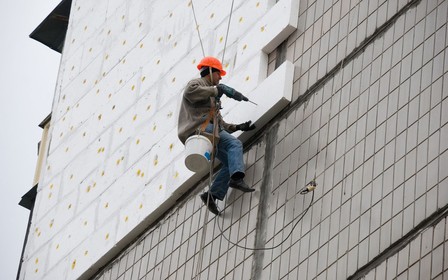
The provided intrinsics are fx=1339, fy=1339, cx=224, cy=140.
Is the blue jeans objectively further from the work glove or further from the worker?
the work glove

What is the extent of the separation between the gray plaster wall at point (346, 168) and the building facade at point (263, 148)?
2 centimetres

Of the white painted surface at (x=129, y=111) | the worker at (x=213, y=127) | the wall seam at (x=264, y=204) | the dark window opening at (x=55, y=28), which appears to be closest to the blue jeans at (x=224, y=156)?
the worker at (x=213, y=127)

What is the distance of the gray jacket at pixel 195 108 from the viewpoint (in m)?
13.1

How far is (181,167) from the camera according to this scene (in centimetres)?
1433

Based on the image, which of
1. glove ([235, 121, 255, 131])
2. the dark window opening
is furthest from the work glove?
the dark window opening

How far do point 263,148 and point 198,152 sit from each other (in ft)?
2.32

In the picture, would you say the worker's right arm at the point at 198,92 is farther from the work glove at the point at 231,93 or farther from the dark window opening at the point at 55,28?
the dark window opening at the point at 55,28

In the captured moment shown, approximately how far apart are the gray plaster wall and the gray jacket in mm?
560

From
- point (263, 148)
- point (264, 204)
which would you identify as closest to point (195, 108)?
point (263, 148)

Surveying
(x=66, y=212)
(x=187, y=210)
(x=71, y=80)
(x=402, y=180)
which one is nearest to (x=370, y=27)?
(x=402, y=180)

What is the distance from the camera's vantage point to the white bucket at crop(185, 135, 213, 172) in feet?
41.8

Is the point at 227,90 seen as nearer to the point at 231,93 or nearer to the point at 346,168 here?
the point at 231,93

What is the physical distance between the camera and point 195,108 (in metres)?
13.2

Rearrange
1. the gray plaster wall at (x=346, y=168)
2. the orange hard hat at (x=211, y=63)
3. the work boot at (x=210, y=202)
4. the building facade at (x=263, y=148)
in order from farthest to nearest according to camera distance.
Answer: the orange hard hat at (x=211, y=63) → the work boot at (x=210, y=202) → the building facade at (x=263, y=148) → the gray plaster wall at (x=346, y=168)
